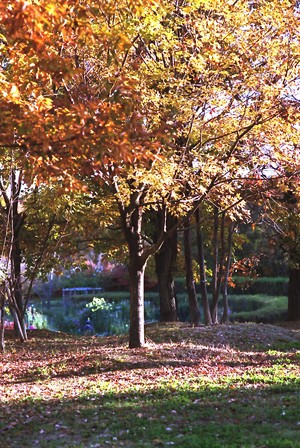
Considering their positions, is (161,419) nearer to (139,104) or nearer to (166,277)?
(139,104)

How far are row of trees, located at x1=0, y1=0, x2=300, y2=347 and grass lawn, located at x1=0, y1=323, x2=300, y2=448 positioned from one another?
4.17 ft

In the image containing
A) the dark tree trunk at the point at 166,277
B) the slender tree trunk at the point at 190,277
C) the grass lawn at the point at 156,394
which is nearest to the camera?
the grass lawn at the point at 156,394

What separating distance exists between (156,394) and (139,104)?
3417mm

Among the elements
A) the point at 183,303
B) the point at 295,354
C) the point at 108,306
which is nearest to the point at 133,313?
the point at 295,354

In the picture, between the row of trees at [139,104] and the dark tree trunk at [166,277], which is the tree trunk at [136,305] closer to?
the row of trees at [139,104]

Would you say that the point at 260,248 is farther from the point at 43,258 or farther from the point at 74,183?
the point at 74,183

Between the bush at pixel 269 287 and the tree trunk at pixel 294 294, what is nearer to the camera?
the tree trunk at pixel 294 294

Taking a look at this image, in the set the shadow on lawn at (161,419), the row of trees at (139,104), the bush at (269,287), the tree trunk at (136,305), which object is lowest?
the shadow on lawn at (161,419)

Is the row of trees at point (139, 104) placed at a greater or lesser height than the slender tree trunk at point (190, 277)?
greater

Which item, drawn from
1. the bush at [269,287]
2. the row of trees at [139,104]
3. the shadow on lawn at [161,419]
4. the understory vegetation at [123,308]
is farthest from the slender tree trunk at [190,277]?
the bush at [269,287]

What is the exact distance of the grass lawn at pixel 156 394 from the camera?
5.44 metres

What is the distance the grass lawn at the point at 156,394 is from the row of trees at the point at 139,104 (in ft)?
4.17

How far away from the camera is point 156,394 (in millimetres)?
7090

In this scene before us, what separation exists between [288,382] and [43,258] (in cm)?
724
